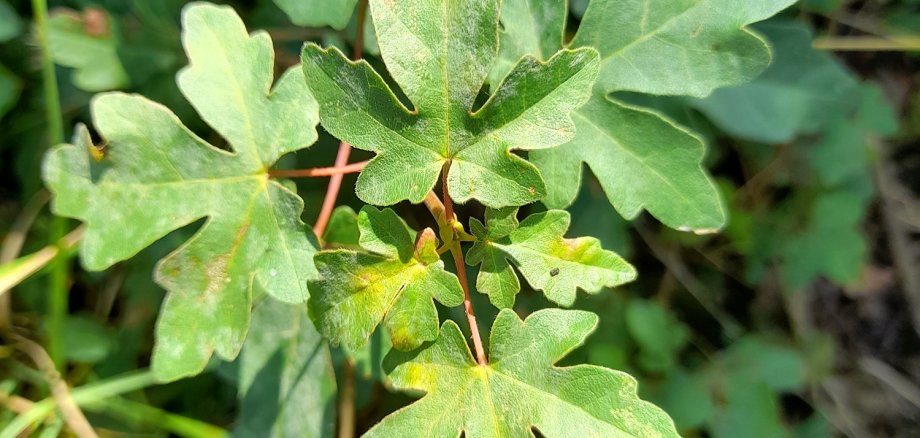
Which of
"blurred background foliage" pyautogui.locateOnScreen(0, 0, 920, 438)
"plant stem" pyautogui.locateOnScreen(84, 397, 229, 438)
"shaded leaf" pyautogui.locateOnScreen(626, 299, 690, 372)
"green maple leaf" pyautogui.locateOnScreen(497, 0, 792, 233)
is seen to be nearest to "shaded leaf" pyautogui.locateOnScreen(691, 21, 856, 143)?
"blurred background foliage" pyautogui.locateOnScreen(0, 0, 920, 438)

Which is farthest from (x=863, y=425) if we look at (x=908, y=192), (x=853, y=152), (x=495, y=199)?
(x=495, y=199)

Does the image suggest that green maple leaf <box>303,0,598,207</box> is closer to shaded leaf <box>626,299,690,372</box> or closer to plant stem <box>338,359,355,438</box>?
plant stem <box>338,359,355,438</box>

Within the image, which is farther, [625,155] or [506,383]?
[625,155]

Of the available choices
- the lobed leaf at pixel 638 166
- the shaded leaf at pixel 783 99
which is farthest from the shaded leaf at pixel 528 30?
the shaded leaf at pixel 783 99

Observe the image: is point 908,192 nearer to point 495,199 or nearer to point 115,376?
point 495,199

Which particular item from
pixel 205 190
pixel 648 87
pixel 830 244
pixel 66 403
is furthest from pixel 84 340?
pixel 830 244

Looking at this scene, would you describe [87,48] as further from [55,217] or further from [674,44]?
[674,44]

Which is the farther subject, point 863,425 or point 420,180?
point 863,425
